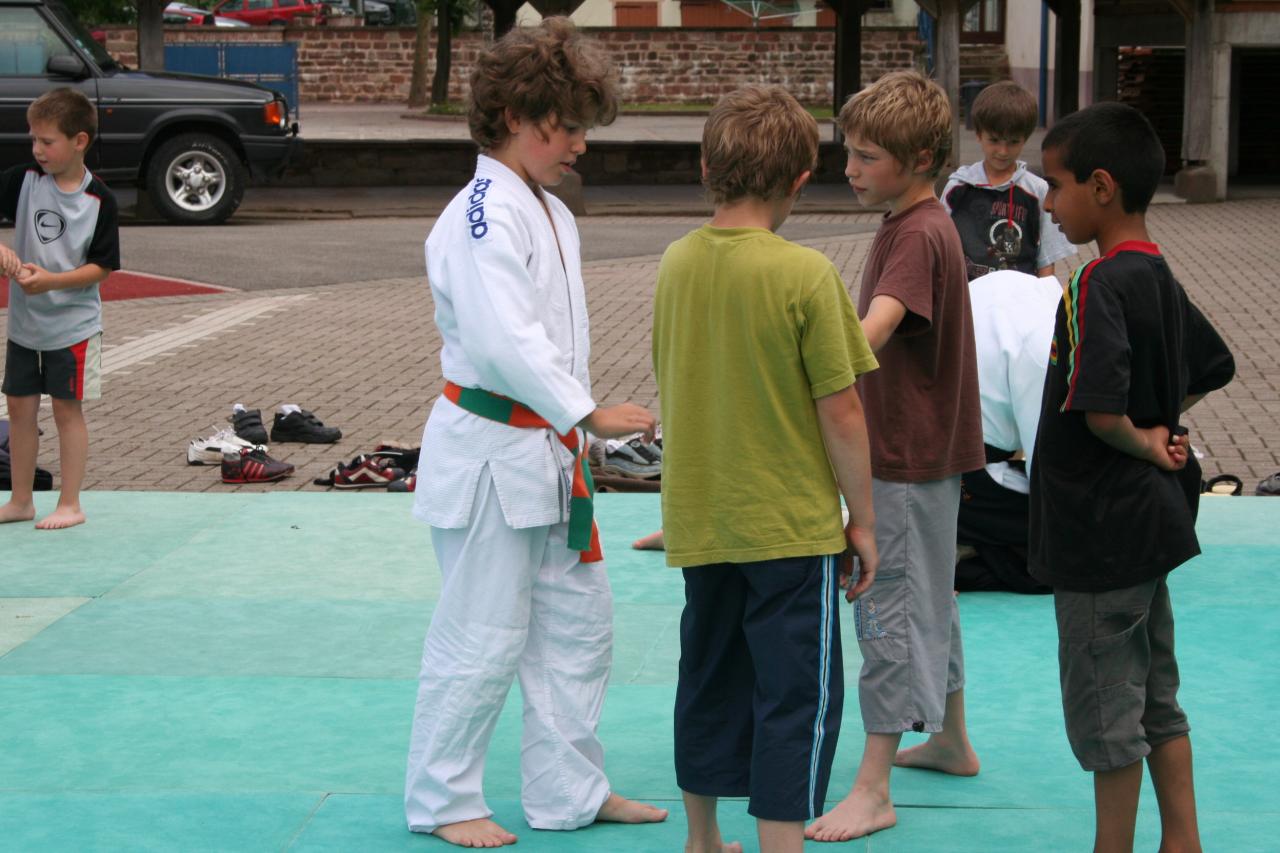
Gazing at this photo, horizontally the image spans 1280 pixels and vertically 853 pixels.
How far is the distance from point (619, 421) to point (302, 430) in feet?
16.6

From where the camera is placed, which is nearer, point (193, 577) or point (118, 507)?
point (193, 577)

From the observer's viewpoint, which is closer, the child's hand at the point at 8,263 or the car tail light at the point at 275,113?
the child's hand at the point at 8,263

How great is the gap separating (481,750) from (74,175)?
129 inches

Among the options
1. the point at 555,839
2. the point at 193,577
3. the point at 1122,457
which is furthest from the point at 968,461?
the point at 193,577

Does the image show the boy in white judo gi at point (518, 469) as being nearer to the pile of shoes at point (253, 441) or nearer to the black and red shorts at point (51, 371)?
the black and red shorts at point (51, 371)

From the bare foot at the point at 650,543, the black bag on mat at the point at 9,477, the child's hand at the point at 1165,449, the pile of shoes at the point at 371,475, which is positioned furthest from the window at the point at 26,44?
the child's hand at the point at 1165,449

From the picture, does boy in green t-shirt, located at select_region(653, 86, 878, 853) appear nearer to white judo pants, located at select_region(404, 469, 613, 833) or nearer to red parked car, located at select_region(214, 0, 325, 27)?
white judo pants, located at select_region(404, 469, 613, 833)

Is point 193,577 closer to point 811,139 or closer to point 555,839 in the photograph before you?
point 555,839

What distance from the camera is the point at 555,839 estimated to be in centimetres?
359

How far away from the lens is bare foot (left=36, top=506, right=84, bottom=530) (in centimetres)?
619

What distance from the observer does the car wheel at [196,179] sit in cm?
1745

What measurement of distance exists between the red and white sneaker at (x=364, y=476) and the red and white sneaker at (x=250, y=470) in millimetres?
340

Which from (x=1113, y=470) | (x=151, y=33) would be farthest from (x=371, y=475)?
(x=151, y=33)

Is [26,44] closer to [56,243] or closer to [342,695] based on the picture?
[56,243]
